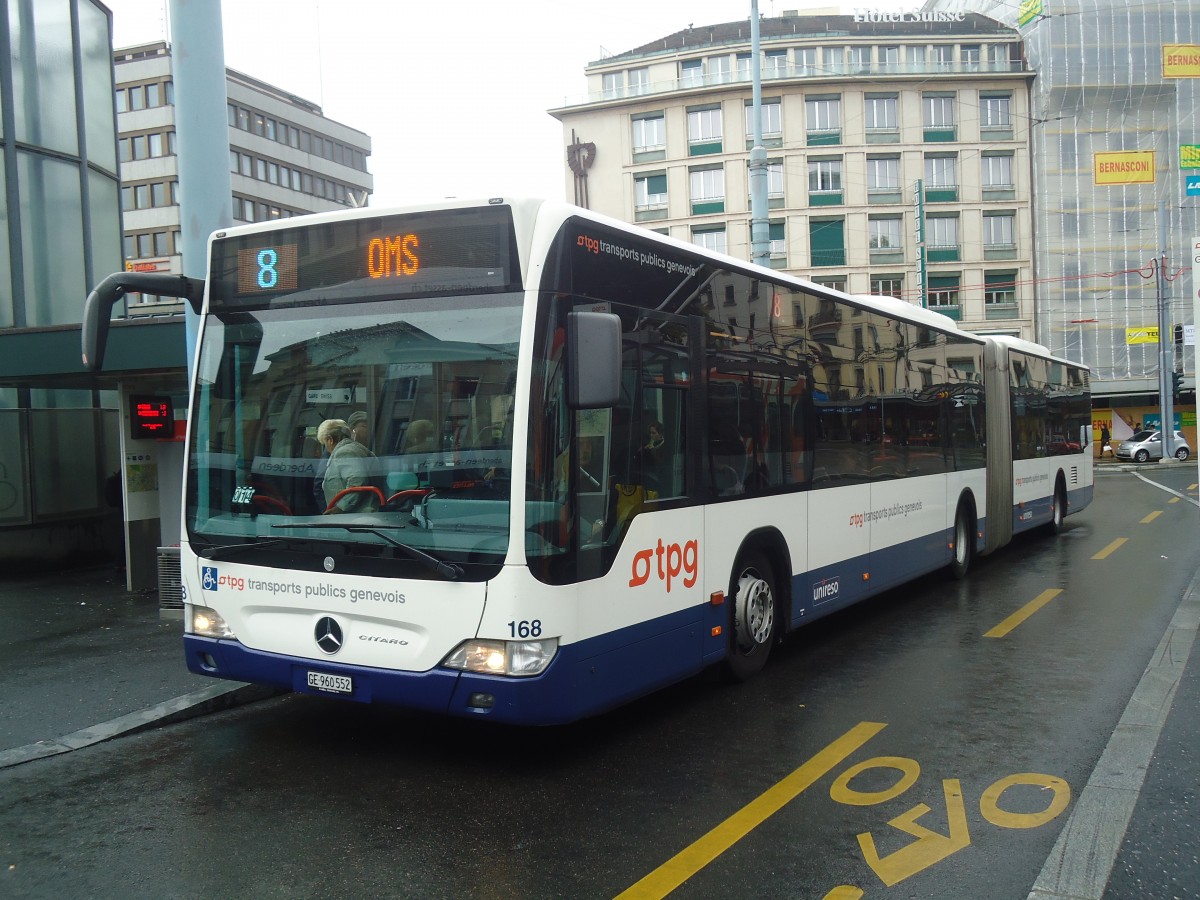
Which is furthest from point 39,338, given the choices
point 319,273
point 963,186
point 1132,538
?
point 963,186

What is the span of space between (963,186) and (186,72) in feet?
186

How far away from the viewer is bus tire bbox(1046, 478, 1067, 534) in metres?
17.7

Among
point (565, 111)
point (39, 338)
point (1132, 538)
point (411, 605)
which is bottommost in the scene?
point (1132, 538)

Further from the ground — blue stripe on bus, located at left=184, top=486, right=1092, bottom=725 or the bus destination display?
the bus destination display

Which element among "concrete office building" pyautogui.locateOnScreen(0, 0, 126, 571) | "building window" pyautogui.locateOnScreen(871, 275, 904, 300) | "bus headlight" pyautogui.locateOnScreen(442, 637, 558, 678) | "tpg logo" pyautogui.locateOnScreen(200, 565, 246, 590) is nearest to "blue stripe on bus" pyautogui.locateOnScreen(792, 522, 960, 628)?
"bus headlight" pyautogui.locateOnScreen(442, 637, 558, 678)

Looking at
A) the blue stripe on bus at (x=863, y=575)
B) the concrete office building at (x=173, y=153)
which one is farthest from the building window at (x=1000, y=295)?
the blue stripe on bus at (x=863, y=575)

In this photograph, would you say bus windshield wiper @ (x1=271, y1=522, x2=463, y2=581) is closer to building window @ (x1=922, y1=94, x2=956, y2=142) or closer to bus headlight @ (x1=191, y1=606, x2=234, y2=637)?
bus headlight @ (x1=191, y1=606, x2=234, y2=637)

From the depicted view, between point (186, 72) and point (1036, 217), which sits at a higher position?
point (1036, 217)

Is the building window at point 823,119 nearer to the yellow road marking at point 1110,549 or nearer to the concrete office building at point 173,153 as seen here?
the concrete office building at point 173,153

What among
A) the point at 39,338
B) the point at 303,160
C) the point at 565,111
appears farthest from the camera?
the point at 303,160

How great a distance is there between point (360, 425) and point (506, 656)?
4.76ft

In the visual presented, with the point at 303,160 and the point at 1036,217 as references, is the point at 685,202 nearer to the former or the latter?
the point at 1036,217

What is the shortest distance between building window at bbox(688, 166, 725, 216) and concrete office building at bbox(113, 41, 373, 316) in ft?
73.3

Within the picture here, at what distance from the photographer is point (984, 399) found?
14.0 m
